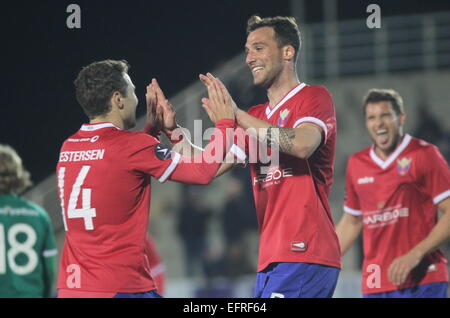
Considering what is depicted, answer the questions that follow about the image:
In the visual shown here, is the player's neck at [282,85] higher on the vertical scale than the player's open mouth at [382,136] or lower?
higher

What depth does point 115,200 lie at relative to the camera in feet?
13.2

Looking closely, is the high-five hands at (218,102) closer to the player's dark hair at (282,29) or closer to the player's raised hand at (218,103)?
the player's raised hand at (218,103)

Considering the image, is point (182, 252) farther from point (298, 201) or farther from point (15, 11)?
point (298, 201)

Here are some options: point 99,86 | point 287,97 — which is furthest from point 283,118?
point 99,86

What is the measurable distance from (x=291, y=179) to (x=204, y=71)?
7730mm

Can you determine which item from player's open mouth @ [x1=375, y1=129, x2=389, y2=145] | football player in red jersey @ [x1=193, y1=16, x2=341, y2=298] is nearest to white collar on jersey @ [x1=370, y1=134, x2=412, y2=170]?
Answer: player's open mouth @ [x1=375, y1=129, x2=389, y2=145]

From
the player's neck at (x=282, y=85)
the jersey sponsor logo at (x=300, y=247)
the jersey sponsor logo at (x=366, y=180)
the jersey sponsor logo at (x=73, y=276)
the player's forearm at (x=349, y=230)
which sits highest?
the player's neck at (x=282, y=85)

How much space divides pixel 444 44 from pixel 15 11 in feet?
19.5

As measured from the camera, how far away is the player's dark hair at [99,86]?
165 inches

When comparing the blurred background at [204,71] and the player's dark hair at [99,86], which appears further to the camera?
the blurred background at [204,71]

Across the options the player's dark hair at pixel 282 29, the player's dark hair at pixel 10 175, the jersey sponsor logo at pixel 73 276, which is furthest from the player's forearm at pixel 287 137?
the player's dark hair at pixel 10 175

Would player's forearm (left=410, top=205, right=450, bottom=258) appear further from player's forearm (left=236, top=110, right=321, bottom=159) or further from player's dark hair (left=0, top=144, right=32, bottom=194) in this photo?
player's dark hair (left=0, top=144, right=32, bottom=194)

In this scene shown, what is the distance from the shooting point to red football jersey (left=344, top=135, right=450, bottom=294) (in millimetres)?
5332

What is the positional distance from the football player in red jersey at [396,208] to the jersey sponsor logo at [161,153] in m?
1.74
